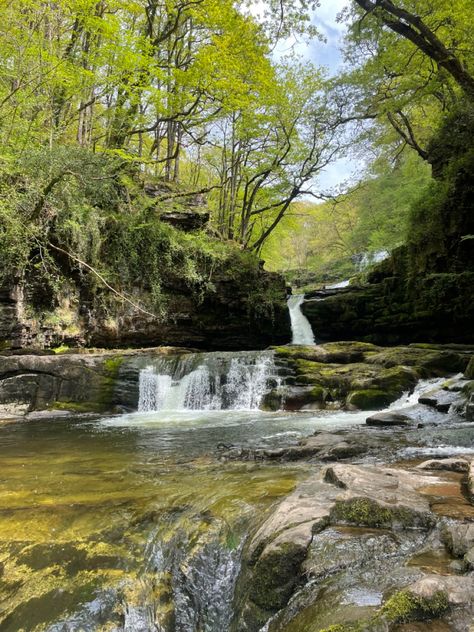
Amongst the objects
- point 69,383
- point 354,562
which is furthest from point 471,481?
point 69,383

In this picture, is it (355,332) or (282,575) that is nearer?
(282,575)

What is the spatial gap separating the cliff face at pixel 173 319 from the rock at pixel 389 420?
346 inches

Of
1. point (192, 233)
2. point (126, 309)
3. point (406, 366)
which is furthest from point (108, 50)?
point (406, 366)

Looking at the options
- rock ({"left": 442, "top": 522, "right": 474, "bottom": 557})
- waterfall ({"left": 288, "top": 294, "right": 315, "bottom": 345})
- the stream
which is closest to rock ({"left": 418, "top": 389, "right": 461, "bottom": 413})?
the stream

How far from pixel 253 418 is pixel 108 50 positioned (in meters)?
10.7

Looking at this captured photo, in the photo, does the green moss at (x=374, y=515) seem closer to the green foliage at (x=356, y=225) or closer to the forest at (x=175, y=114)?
the forest at (x=175, y=114)

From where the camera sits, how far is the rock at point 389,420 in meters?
7.45

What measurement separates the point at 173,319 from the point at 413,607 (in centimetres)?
1407

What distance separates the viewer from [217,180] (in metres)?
25.4

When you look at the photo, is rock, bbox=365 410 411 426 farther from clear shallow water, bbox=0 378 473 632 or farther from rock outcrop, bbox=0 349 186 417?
rock outcrop, bbox=0 349 186 417

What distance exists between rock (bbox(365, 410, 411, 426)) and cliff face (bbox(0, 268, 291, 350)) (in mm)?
8777

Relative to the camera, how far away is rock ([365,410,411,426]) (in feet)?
24.4

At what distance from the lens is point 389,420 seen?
7.51m

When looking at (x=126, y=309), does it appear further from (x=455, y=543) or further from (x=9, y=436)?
(x=455, y=543)
